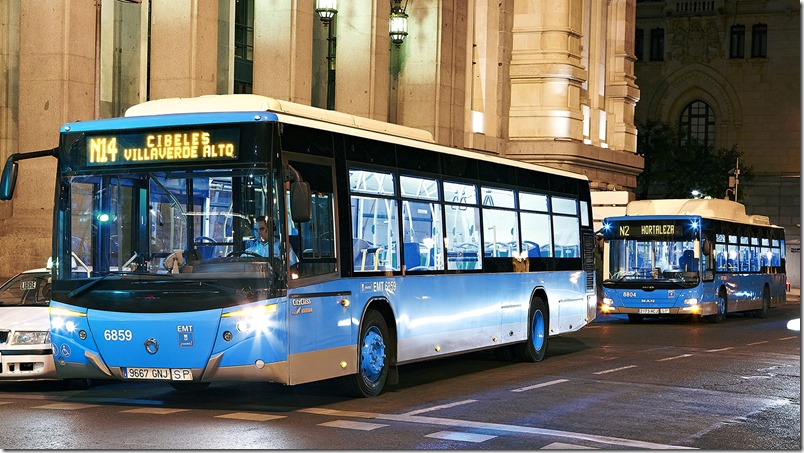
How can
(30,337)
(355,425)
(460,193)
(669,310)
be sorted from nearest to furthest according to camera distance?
(355,425), (30,337), (460,193), (669,310)

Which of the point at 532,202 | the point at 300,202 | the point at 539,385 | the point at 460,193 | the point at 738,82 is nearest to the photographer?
the point at 300,202

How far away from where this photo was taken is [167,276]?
14250mm

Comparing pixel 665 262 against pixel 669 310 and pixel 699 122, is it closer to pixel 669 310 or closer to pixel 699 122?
pixel 669 310

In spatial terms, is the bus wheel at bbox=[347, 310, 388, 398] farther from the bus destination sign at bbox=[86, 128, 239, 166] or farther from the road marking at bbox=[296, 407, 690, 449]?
the bus destination sign at bbox=[86, 128, 239, 166]

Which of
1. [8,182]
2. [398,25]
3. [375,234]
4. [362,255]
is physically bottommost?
[362,255]

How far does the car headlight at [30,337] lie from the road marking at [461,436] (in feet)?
17.7

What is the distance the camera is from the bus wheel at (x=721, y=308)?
1445 inches

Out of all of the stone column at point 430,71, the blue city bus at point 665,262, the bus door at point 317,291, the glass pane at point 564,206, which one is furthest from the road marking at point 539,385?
the stone column at point 430,71

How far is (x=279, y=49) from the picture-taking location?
3228 cm

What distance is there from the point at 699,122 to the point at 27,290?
70665mm

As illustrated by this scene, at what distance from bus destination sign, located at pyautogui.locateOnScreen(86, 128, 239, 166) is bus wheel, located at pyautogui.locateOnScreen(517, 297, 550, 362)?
8.33 meters

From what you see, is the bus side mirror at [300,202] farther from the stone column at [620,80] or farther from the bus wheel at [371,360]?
the stone column at [620,80]

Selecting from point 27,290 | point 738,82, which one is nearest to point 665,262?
point 27,290

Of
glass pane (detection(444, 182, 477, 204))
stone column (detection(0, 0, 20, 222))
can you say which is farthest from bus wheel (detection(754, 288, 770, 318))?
glass pane (detection(444, 182, 477, 204))
